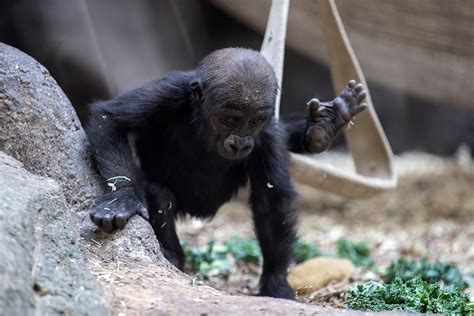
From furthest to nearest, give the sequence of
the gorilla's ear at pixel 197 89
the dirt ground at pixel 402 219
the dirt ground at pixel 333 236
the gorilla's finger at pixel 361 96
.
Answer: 1. the dirt ground at pixel 402 219
2. the gorilla's finger at pixel 361 96
3. the gorilla's ear at pixel 197 89
4. the dirt ground at pixel 333 236

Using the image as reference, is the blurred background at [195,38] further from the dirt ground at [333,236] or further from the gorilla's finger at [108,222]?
the gorilla's finger at [108,222]

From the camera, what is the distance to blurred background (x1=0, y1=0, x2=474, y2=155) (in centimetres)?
704

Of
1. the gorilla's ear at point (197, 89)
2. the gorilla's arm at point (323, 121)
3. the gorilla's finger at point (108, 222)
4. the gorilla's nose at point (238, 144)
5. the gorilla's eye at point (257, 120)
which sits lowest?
the gorilla's arm at point (323, 121)

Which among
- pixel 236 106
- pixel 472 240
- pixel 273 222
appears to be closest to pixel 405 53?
pixel 472 240

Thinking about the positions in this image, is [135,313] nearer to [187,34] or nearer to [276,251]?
[276,251]

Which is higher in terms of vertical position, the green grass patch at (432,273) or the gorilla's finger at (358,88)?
the gorilla's finger at (358,88)

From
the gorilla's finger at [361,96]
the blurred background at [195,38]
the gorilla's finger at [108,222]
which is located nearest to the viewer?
the gorilla's finger at [108,222]

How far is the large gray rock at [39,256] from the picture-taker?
2572mm

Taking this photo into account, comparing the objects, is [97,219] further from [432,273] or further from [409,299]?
[432,273]

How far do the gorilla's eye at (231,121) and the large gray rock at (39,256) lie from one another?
3.85 feet

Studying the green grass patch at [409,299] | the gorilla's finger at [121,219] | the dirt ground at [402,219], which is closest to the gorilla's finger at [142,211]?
the gorilla's finger at [121,219]

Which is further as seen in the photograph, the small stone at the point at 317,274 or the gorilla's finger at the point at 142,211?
the small stone at the point at 317,274

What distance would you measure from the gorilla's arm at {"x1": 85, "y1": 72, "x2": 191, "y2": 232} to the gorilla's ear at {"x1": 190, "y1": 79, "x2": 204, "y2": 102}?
12 centimetres

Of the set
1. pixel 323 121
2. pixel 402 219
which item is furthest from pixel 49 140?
pixel 402 219
